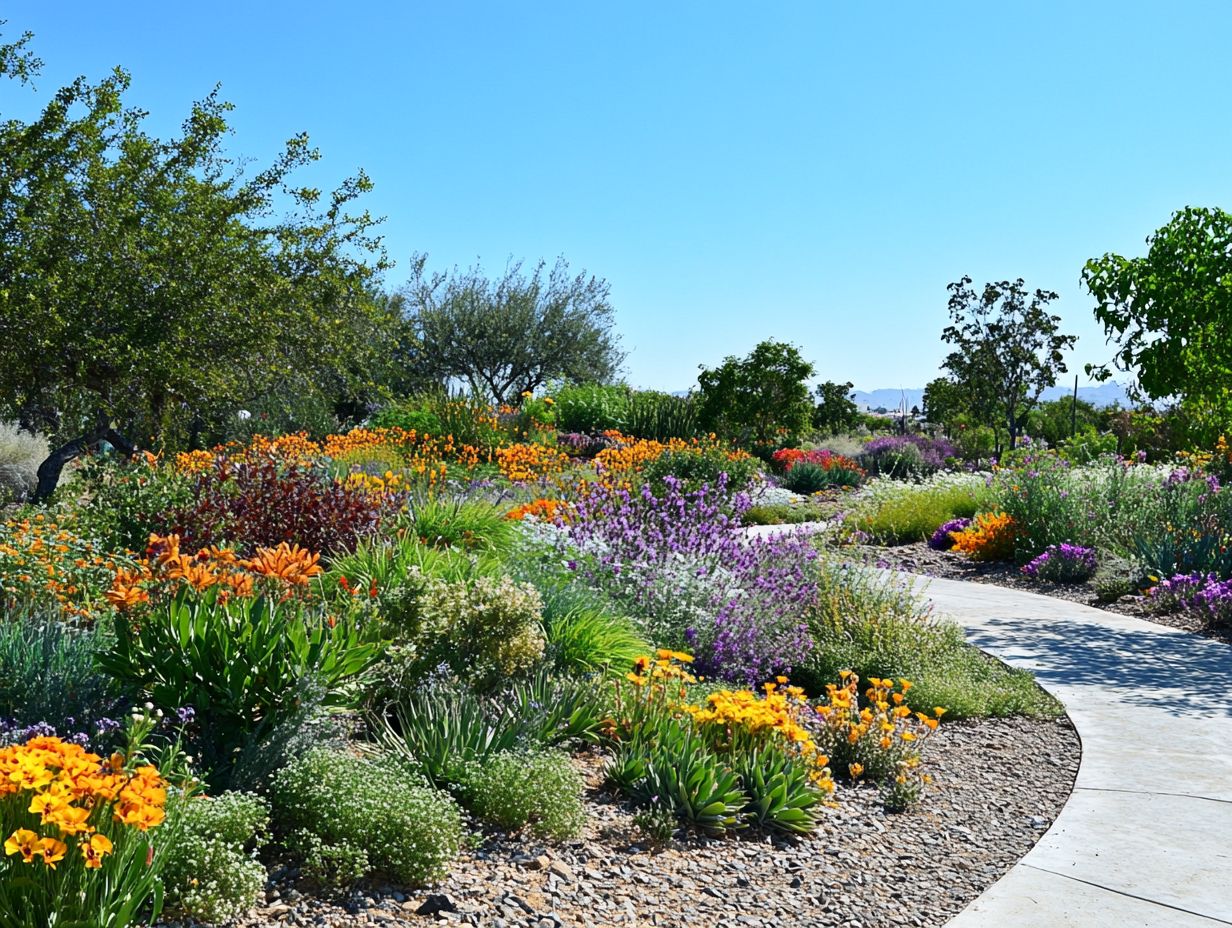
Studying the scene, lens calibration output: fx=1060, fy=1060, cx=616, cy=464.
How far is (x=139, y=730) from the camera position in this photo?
10.3ft

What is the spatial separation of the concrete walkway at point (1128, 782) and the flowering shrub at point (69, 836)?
2601 mm

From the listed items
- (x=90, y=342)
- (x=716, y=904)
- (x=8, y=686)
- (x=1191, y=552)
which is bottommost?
(x=716, y=904)

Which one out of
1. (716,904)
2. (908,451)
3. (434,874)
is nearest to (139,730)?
(434,874)

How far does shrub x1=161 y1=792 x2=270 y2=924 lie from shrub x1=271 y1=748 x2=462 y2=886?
237 mm

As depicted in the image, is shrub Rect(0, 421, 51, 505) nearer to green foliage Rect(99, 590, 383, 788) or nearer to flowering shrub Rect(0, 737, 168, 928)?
green foliage Rect(99, 590, 383, 788)

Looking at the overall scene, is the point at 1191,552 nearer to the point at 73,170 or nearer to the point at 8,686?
the point at 8,686

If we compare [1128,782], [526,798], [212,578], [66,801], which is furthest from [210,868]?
[1128,782]

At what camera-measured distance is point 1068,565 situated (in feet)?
36.6

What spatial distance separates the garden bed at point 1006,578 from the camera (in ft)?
29.8

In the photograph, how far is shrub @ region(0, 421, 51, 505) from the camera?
44.0 ft

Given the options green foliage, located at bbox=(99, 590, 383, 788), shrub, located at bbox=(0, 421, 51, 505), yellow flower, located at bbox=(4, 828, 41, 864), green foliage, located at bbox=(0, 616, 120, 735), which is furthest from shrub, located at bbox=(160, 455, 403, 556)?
shrub, located at bbox=(0, 421, 51, 505)

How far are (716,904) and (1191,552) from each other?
8112mm

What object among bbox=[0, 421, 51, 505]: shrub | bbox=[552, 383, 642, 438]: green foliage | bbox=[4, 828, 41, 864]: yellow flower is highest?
bbox=[552, 383, 642, 438]: green foliage

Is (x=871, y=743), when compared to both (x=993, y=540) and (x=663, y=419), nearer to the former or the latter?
(x=993, y=540)
